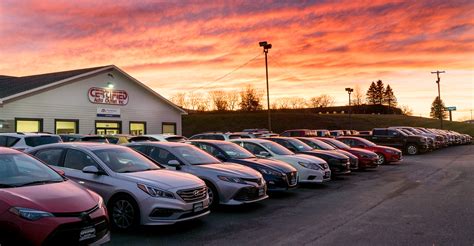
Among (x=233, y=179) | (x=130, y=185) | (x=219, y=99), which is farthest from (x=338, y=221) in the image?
(x=219, y=99)

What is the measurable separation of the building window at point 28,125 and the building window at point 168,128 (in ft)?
32.2

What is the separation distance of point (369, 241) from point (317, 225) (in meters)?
1.31

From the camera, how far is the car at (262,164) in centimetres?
1081

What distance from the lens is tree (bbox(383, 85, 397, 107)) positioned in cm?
16150

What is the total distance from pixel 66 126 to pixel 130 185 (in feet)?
65.2

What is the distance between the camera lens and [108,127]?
91.6ft

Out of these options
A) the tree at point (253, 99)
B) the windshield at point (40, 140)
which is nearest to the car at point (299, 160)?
the windshield at point (40, 140)

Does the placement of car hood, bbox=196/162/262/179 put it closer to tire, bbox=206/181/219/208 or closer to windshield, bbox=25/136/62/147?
tire, bbox=206/181/219/208

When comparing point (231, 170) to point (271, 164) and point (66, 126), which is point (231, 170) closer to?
point (271, 164)

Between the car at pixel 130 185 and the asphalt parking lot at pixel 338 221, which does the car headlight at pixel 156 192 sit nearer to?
the car at pixel 130 185

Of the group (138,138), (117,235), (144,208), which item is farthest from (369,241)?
(138,138)

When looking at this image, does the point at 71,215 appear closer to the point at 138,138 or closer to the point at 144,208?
the point at 144,208

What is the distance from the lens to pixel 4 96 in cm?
2202

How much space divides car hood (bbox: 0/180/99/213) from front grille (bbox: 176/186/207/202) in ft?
5.56
